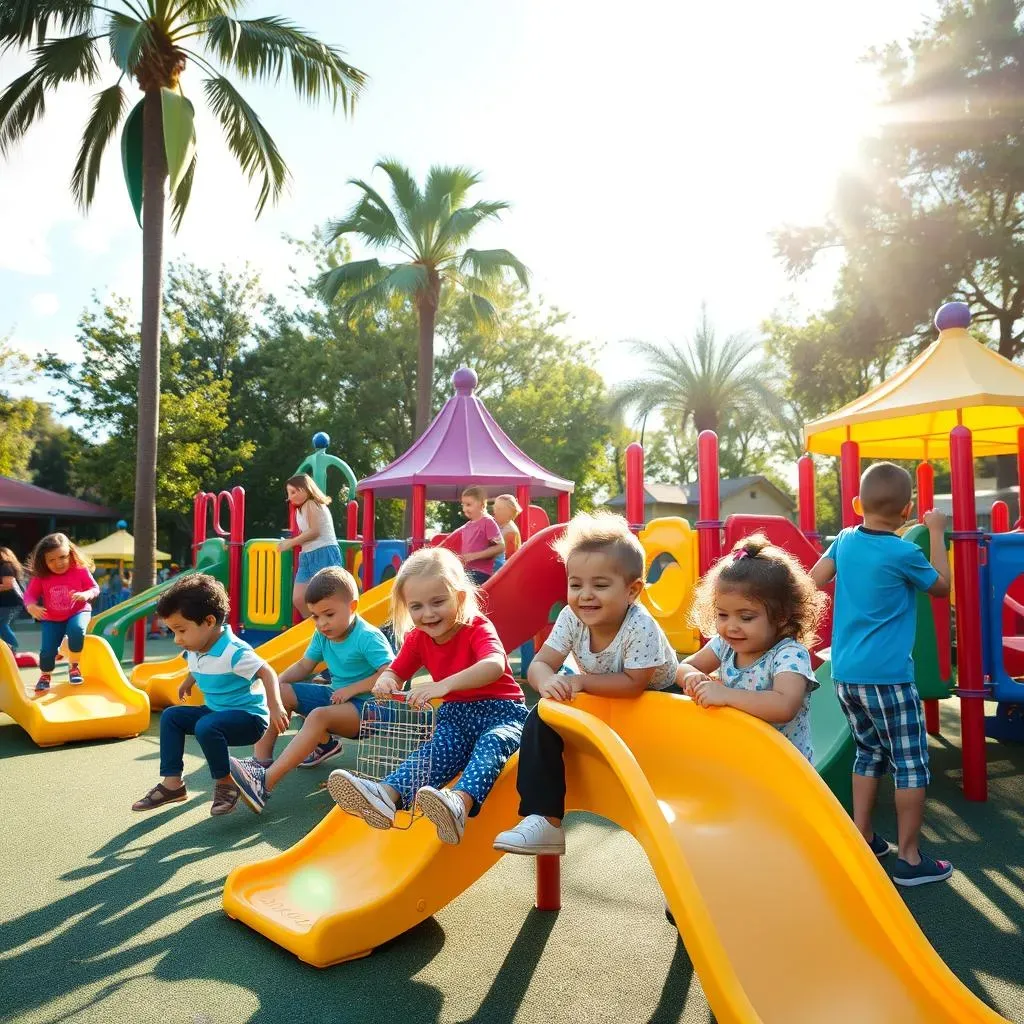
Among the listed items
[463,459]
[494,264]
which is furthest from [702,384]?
[463,459]

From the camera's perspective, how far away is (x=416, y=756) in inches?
125

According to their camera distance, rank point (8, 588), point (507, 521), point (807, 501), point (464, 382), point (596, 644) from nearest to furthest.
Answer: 1. point (596, 644)
2. point (807, 501)
3. point (507, 521)
4. point (8, 588)
5. point (464, 382)

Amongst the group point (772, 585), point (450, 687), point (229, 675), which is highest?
point (772, 585)

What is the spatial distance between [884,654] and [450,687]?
1.86m

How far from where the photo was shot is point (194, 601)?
4.26 meters

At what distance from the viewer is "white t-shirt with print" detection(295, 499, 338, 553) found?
7.89 m

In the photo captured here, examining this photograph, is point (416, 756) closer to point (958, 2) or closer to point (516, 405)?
point (958, 2)

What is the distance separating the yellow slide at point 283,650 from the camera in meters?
7.18

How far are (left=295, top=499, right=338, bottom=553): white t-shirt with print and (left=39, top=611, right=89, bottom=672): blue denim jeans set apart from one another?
1.98 m

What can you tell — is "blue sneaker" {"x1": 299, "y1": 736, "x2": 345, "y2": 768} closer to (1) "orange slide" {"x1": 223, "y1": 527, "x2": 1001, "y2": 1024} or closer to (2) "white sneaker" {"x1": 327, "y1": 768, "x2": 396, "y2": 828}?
(1) "orange slide" {"x1": 223, "y1": 527, "x2": 1001, "y2": 1024}

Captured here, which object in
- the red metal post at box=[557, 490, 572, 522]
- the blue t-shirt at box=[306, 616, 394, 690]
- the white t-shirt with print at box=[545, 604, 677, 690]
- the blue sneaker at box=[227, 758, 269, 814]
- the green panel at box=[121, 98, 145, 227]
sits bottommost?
the blue sneaker at box=[227, 758, 269, 814]

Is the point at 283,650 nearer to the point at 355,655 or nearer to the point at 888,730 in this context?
the point at 355,655

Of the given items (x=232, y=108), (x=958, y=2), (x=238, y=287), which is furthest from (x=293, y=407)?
(x=958, y=2)

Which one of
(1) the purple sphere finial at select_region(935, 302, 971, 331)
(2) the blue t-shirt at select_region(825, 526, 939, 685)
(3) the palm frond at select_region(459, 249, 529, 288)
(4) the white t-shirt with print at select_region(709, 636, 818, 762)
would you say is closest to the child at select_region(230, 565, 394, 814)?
(4) the white t-shirt with print at select_region(709, 636, 818, 762)
